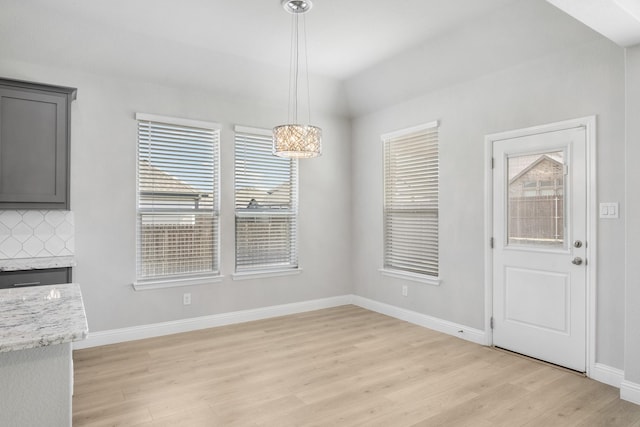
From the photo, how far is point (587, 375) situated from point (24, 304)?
3.88 meters

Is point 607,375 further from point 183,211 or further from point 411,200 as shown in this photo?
point 183,211

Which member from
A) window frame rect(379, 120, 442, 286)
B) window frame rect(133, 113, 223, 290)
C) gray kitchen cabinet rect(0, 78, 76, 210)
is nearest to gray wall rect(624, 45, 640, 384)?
window frame rect(379, 120, 442, 286)

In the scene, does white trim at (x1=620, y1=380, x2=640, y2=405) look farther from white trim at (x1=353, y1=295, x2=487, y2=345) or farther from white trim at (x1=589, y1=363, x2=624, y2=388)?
white trim at (x1=353, y1=295, x2=487, y2=345)

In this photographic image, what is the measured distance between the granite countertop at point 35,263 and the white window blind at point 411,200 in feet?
11.8

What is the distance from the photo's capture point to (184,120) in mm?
4496

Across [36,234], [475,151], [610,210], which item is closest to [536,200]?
[610,210]

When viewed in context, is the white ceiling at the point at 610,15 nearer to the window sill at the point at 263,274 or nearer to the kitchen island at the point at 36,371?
the kitchen island at the point at 36,371

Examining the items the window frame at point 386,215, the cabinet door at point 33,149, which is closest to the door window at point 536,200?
the window frame at point 386,215

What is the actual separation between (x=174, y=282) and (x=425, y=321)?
2.94 metres

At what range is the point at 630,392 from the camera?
9.29 ft

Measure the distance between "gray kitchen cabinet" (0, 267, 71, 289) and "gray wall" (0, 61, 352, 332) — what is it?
64cm

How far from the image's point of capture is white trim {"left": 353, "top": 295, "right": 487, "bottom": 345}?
4.14m

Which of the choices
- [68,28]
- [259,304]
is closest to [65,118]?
[68,28]

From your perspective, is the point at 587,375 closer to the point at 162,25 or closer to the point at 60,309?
the point at 60,309
